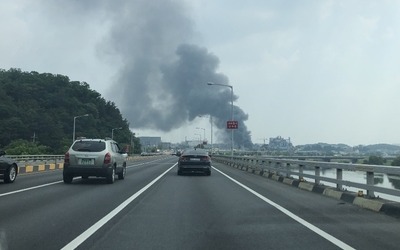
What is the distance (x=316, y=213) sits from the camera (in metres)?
11.2

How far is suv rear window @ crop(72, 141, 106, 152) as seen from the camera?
19.2 meters

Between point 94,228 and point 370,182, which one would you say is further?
point 370,182

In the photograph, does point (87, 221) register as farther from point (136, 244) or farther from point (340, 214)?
point (340, 214)

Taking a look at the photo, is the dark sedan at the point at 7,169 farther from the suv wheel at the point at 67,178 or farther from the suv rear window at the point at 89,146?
the suv rear window at the point at 89,146

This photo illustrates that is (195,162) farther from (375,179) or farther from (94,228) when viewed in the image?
(94,228)

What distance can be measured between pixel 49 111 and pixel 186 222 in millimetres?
121754

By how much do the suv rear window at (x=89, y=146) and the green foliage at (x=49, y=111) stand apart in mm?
76318

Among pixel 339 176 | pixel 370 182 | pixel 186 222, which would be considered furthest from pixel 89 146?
pixel 370 182

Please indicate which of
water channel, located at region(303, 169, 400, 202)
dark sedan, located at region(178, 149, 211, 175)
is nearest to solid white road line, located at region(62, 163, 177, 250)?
water channel, located at region(303, 169, 400, 202)

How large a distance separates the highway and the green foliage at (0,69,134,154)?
273ft

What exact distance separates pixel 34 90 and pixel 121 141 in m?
40.8

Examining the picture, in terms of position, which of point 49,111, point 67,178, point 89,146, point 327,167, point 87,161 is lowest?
point 67,178

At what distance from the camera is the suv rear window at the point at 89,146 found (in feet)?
63.1

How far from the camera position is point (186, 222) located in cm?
966
